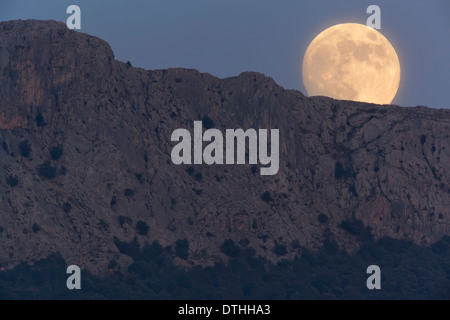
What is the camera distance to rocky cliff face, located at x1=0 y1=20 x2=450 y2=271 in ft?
568

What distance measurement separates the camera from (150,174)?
607 feet

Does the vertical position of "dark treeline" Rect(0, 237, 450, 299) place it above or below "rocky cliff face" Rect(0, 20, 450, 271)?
below

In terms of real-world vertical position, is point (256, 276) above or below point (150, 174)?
below

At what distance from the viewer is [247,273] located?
176 meters

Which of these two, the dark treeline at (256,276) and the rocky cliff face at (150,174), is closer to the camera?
the dark treeline at (256,276)

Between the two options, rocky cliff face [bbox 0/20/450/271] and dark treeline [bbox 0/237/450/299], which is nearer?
dark treeline [bbox 0/237/450/299]

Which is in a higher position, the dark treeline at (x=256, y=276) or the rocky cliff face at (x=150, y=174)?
the rocky cliff face at (x=150, y=174)

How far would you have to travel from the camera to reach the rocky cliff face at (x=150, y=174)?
17312 cm

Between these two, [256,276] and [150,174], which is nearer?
[256,276]

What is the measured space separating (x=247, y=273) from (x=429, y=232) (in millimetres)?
30628

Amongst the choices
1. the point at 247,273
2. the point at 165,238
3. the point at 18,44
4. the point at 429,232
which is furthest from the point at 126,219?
the point at 429,232
